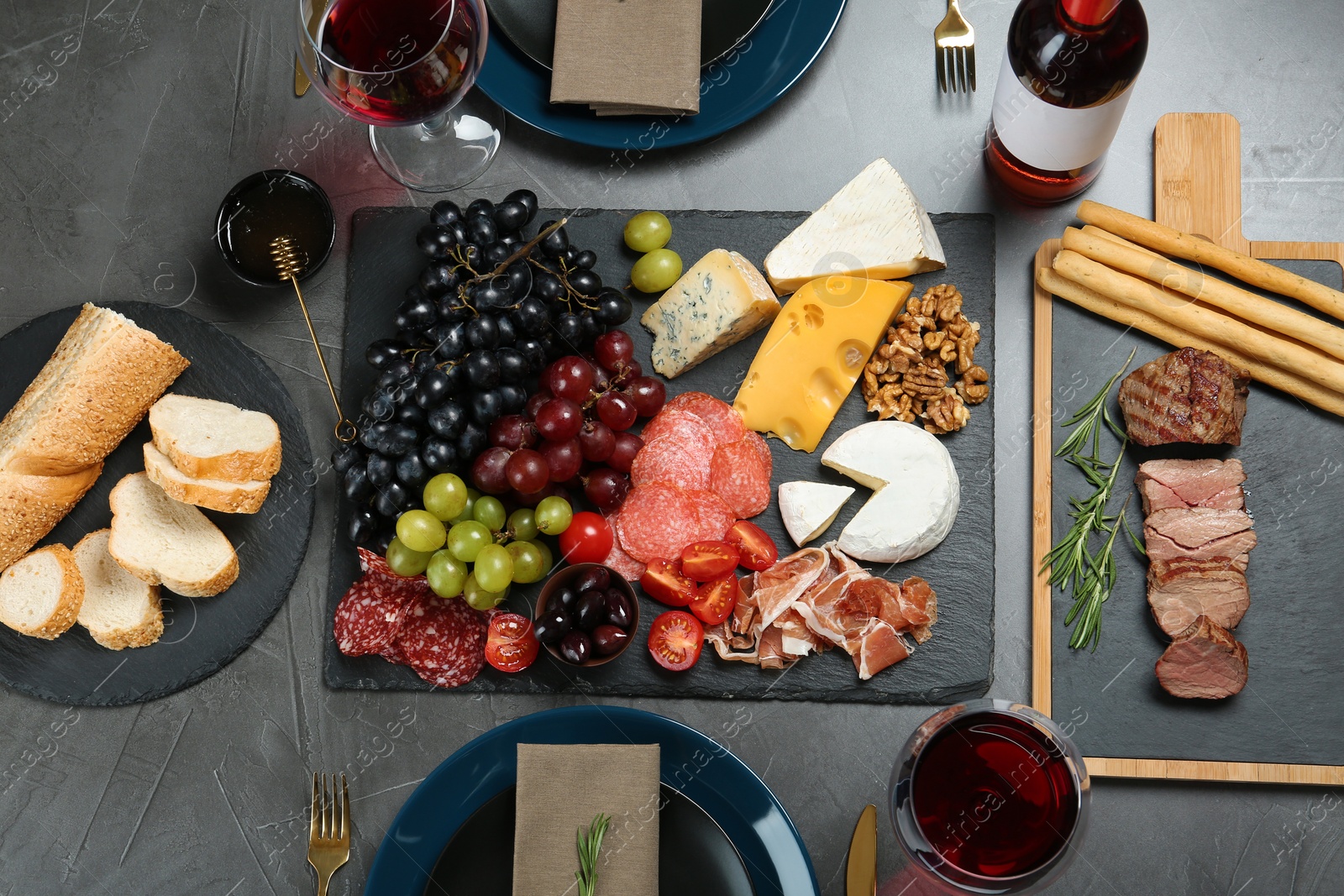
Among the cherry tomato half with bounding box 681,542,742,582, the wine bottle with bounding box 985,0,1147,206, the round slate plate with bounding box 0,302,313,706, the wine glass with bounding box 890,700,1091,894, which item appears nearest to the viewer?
the wine glass with bounding box 890,700,1091,894

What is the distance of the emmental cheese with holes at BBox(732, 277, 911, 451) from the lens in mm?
1276

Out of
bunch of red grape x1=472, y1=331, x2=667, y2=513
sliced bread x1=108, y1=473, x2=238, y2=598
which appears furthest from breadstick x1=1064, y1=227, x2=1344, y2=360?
sliced bread x1=108, y1=473, x2=238, y2=598

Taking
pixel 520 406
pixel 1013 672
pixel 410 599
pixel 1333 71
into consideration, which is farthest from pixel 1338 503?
pixel 410 599

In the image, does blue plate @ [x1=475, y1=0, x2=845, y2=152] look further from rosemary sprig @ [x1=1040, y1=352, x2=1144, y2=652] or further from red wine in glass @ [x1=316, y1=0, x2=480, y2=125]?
rosemary sprig @ [x1=1040, y1=352, x2=1144, y2=652]

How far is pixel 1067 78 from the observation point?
113cm

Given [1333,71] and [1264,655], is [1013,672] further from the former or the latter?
[1333,71]

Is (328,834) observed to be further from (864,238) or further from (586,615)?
(864,238)

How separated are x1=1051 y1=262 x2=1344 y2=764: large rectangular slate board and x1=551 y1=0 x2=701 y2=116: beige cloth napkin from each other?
682 mm

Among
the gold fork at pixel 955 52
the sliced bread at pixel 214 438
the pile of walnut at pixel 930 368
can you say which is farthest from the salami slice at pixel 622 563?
the gold fork at pixel 955 52

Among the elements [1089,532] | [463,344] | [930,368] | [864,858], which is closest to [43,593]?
[463,344]

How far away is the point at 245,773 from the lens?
1.31 metres

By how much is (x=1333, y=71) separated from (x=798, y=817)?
52.7 inches

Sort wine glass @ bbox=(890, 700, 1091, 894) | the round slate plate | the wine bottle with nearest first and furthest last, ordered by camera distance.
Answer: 1. wine glass @ bbox=(890, 700, 1091, 894)
2. the wine bottle
3. the round slate plate

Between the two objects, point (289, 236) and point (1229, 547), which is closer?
point (1229, 547)
